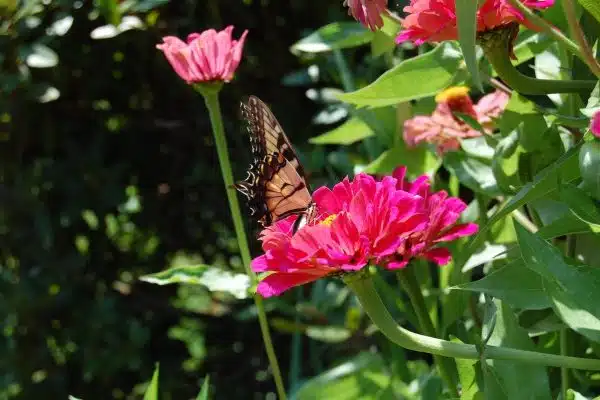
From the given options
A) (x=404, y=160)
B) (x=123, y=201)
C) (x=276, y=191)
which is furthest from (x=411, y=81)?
(x=123, y=201)

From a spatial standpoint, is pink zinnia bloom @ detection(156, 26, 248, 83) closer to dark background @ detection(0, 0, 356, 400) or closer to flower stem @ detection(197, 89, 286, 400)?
flower stem @ detection(197, 89, 286, 400)

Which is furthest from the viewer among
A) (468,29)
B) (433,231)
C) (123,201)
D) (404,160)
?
(123,201)

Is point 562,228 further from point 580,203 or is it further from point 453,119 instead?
point 453,119

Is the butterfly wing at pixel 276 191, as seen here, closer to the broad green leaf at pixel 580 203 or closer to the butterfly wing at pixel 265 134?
the butterfly wing at pixel 265 134

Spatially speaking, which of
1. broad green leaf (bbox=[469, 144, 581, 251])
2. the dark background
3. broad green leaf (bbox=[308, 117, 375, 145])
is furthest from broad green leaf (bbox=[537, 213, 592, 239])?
the dark background

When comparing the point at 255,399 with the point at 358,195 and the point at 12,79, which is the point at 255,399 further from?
the point at 358,195

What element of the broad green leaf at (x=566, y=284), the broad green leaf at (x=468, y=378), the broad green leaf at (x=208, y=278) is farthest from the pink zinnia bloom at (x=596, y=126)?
the broad green leaf at (x=208, y=278)
